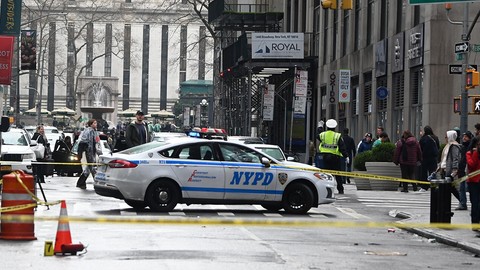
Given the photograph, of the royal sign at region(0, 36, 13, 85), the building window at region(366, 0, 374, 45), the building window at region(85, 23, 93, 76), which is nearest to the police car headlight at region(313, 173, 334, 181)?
the royal sign at region(0, 36, 13, 85)

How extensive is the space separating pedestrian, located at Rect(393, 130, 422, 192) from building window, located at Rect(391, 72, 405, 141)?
8717mm

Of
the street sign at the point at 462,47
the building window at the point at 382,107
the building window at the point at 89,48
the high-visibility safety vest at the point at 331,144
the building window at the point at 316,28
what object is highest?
the building window at the point at 89,48

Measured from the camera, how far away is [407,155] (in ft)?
107

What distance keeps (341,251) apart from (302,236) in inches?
85.8

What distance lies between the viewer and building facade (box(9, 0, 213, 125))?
134m

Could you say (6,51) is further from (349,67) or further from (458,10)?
(349,67)

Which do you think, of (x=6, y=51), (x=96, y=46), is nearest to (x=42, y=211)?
(x=6, y=51)

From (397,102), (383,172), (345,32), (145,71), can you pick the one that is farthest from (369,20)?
(145,71)

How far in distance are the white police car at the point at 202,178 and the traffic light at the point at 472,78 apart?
8800 mm

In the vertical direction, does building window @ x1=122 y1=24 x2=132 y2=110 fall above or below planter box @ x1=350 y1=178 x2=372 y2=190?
above

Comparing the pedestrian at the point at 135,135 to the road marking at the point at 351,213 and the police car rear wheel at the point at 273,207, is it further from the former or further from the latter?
the police car rear wheel at the point at 273,207

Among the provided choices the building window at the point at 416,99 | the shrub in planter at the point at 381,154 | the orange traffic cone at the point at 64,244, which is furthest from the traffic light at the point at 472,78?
the orange traffic cone at the point at 64,244

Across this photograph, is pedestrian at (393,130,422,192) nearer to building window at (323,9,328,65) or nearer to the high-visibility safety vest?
the high-visibility safety vest

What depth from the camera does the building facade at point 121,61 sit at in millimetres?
133875
